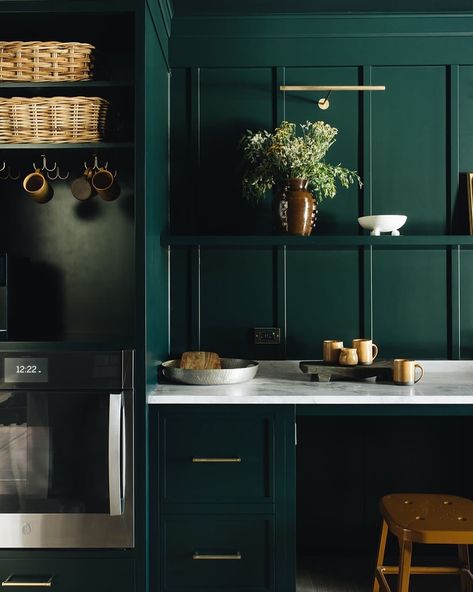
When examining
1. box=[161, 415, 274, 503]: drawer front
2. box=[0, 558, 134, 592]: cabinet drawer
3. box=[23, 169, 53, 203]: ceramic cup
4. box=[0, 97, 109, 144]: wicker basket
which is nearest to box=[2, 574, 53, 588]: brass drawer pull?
box=[0, 558, 134, 592]: cabinet drawer

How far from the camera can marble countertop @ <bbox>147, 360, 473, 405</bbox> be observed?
2.11 meters

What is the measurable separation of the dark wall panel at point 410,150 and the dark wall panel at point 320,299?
319 millimetres

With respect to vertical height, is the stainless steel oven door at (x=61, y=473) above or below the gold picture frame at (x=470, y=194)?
below

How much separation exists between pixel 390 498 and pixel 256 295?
Answer: 1091mm

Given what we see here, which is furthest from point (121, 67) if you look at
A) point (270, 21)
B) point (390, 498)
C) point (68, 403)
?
point (390, 498)

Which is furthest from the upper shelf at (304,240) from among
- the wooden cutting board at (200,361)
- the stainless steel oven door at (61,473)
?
the stainless steel oven door at (61,473)

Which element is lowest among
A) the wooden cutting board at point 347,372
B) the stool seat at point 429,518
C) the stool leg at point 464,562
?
the stool leg at point 464,562

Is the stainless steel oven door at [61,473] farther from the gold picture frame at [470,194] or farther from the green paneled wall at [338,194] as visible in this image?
the gold picture frame at [470,194]

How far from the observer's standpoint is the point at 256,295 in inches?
109

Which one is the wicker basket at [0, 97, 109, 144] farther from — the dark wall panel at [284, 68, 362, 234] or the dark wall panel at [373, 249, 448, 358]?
the dark wall panel at [373, 249, 448, 358]

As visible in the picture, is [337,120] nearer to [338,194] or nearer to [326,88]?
[326,88]

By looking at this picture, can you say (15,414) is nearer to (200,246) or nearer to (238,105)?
(200,246)

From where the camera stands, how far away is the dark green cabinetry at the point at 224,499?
2121mm

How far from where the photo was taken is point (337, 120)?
275 cm
